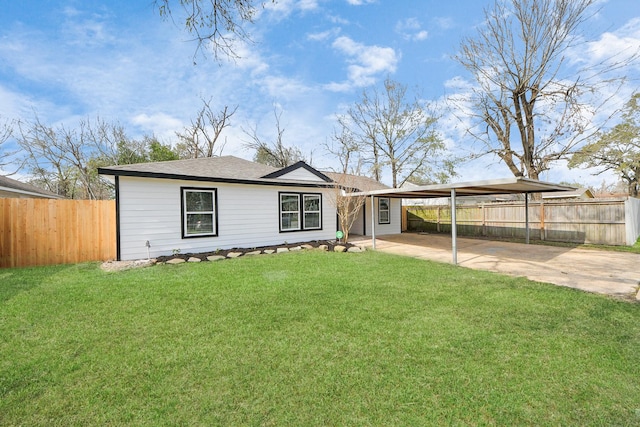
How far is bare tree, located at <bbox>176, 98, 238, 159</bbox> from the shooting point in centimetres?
2173

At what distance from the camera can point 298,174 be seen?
34.3ft

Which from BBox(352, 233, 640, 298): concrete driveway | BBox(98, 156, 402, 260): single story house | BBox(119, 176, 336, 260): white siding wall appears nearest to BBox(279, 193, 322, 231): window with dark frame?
BBox(98, 156, 402, 260): single story house

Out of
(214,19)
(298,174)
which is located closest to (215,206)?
(298,174)

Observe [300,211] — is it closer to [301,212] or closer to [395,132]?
[301,212]

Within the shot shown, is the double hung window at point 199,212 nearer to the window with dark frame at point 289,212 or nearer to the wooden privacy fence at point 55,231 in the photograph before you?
the wooden privacy fence at point 55,231

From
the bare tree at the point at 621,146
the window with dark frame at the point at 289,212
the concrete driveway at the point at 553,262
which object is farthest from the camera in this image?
the bare tree at the point at 621,146

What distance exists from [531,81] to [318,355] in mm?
16612

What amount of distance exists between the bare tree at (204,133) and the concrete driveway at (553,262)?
17466 mm

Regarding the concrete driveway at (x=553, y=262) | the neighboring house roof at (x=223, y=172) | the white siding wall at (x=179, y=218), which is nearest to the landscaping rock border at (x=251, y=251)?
the white siding wall at (x=179, y=218)

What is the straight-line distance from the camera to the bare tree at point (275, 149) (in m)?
22.0

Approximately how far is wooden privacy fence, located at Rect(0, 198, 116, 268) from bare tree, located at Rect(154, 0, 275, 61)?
614 cm

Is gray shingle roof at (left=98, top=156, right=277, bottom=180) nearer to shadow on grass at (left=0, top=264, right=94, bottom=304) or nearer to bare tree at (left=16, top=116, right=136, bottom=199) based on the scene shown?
shadow on grass at (left=0, top=264, right=94, bottom=304)

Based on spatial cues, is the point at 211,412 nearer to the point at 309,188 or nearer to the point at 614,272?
the point at 614,272

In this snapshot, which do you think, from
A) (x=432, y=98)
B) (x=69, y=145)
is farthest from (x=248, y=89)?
(x=69, y=145)
